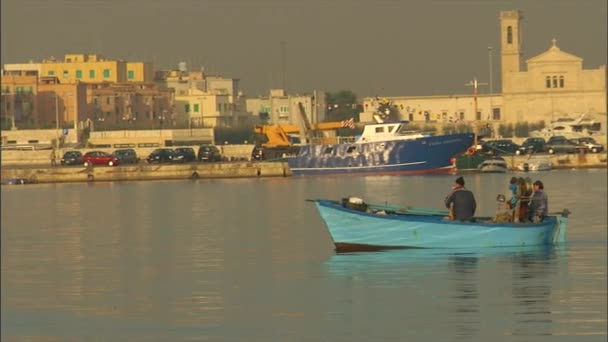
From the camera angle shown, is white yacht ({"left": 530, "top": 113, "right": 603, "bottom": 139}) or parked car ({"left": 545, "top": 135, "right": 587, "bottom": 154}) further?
white yacht ({"left": 530, "top": 113, "right": 603, "bottom": 139})

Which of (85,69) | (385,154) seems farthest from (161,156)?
(85,69)

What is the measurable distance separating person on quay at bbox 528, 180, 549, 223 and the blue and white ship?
32.4m

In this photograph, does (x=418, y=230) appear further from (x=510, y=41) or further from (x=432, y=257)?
(x=510, y=41)

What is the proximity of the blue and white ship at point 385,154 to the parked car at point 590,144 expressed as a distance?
485 cm

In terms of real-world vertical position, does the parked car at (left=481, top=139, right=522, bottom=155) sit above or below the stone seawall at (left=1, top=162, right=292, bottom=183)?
above

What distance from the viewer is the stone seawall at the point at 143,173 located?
2012 inches

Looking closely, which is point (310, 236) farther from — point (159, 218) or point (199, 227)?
point (159, 218)

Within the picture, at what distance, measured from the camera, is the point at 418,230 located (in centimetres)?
1969

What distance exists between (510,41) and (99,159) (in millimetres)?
42829

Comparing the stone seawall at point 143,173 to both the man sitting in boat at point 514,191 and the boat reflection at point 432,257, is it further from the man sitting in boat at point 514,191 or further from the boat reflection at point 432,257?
the man sitting in boat at point 514,191

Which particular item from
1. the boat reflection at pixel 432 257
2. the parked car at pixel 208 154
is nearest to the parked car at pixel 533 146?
the parked car at pixel 208 154

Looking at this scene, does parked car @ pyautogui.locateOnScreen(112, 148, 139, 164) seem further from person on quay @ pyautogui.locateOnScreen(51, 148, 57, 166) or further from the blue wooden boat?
the blue wooden boat

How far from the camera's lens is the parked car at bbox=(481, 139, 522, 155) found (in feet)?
180

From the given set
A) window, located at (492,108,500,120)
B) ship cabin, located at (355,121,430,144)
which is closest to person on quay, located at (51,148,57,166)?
ship cabin, located at (355,121,430,144)
